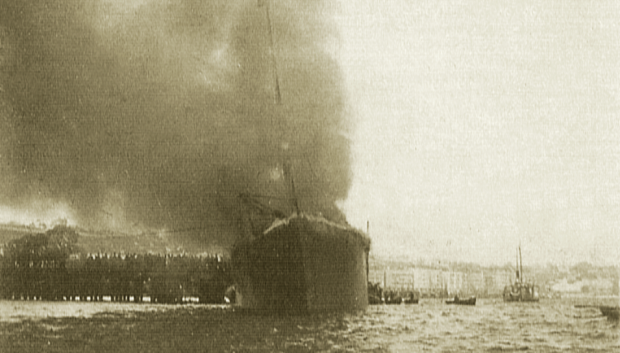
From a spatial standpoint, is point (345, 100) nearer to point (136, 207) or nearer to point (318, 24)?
point (318, 24)

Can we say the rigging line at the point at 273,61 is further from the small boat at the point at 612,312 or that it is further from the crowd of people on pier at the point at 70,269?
the small boat at the point at 612,312

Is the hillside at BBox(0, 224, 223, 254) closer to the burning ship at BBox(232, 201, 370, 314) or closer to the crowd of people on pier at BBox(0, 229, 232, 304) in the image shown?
the crowd of people on pier at BBox(0, 229, 232, 304)

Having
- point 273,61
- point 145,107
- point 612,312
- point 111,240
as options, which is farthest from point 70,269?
point 612,312

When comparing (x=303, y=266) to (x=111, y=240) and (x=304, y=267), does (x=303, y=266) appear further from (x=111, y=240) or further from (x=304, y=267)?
(x=111, y=240)

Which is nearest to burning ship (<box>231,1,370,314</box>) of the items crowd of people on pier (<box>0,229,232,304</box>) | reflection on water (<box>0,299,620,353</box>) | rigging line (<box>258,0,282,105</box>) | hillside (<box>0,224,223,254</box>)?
reflection on water (<box>0,299,620,353</box>)

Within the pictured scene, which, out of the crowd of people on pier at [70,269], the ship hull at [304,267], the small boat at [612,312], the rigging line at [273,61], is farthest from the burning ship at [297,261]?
the small boat at [612,312]
